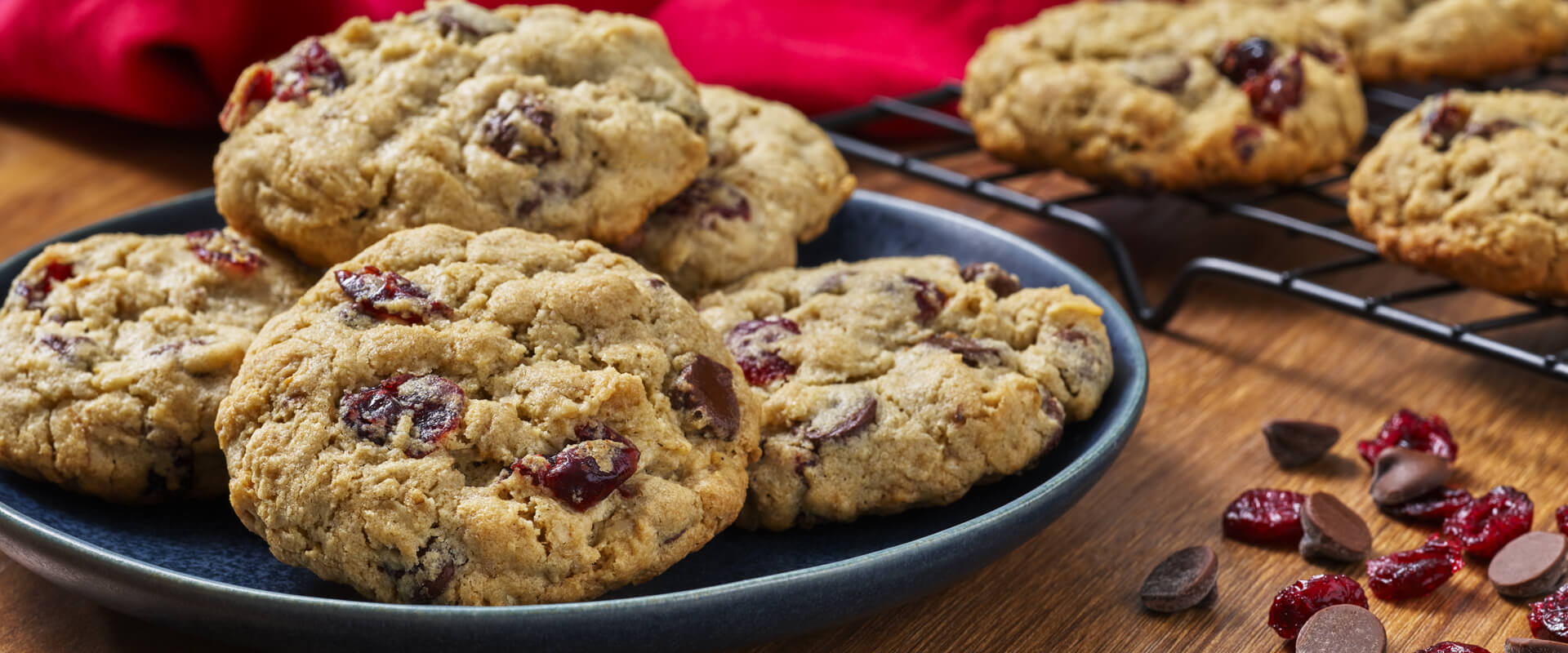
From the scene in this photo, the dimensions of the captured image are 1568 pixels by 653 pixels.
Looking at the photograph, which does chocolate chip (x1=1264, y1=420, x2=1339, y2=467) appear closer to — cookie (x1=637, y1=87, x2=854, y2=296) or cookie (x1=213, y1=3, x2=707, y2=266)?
cookie (x1=637, y1=87, x2=854, y2=296)

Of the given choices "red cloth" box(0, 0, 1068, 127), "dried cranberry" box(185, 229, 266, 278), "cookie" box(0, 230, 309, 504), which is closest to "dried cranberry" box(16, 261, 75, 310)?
"cookie" box(0, 230, 309, 504)

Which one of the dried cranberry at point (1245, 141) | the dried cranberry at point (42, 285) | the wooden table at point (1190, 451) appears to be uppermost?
the dried cranberry at point (42, 285)

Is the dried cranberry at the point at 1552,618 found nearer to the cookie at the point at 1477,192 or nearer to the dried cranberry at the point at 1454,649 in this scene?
the dried cranberry at the point at 1454,649

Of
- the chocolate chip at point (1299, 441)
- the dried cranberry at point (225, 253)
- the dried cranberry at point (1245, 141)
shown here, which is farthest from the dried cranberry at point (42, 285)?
the dried cranberry at point (1245, 141)

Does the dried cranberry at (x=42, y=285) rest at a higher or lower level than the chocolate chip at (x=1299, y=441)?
higher

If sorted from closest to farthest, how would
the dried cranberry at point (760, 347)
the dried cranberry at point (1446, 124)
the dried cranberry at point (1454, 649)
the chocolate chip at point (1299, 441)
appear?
the dried cranberry at point (1454, 649) < the dried cranberry at point (760, 347) < the chocolate chip at point (1299, 441) < the dried cranberry at point (1446, 124)

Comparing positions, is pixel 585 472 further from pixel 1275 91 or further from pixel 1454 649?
pixel 1275 91
